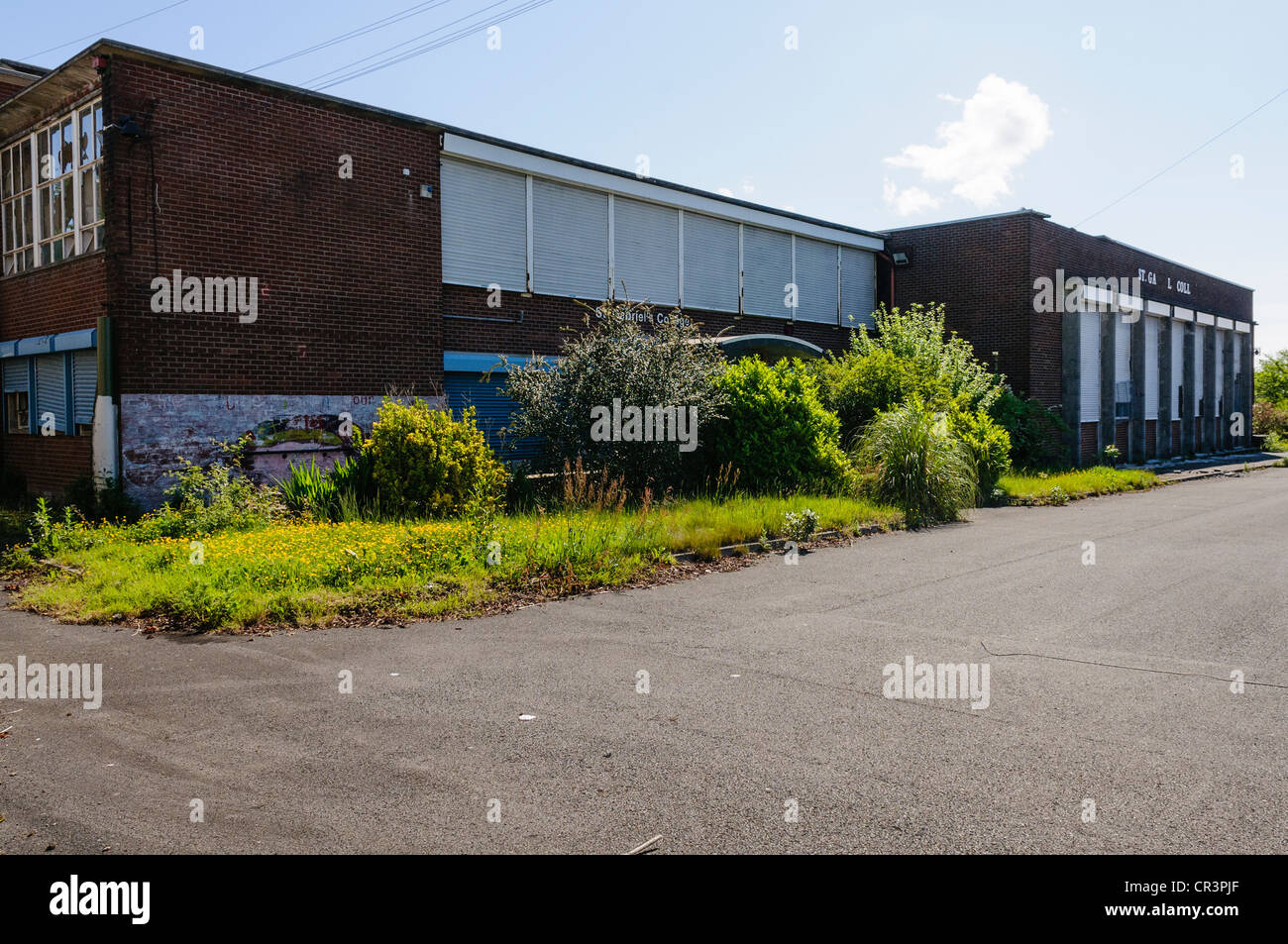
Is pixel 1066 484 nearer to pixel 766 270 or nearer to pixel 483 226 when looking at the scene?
pixel 766 270

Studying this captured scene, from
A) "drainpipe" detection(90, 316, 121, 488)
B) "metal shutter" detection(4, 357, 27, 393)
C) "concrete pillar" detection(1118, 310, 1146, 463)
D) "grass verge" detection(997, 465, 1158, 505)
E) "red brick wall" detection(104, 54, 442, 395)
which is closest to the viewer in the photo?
"drainpipe" detection(90, 316, 121, 488)

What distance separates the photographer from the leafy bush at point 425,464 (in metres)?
12.7

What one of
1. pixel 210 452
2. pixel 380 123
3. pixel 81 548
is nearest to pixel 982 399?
pixel 380 123

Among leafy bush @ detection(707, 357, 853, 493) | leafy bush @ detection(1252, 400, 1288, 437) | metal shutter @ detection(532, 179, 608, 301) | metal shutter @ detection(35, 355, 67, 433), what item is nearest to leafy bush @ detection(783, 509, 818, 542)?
leafy bush @ detection(707, 357, 853, 493)

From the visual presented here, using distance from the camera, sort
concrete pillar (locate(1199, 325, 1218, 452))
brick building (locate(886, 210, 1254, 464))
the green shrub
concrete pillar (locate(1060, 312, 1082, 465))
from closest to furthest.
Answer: the green shrub
brick building (locate(886, 210, 1254, 464))
concrete pillar (locate(1060, 312, 1082, 465))
concrete pillar (locate(1199, 325, 1218, 452))

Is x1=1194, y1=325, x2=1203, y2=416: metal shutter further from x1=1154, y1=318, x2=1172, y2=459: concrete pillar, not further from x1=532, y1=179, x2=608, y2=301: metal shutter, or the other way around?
x1=532, y1=179, x2=608, y2=301: metal shutter

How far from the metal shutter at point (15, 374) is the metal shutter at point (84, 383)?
8.07 ft

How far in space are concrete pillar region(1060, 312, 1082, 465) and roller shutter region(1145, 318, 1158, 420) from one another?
6933mm

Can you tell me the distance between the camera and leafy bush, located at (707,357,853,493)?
1575 cm

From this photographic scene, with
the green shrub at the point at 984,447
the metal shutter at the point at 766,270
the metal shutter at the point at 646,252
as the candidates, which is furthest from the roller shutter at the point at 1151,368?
the metal shutter at the point at 646,252

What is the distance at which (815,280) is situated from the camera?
26.0m

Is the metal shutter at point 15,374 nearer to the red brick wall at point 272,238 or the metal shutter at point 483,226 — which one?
the red brick wall at point 272,238

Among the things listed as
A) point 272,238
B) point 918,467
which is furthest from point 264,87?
point 918,467
